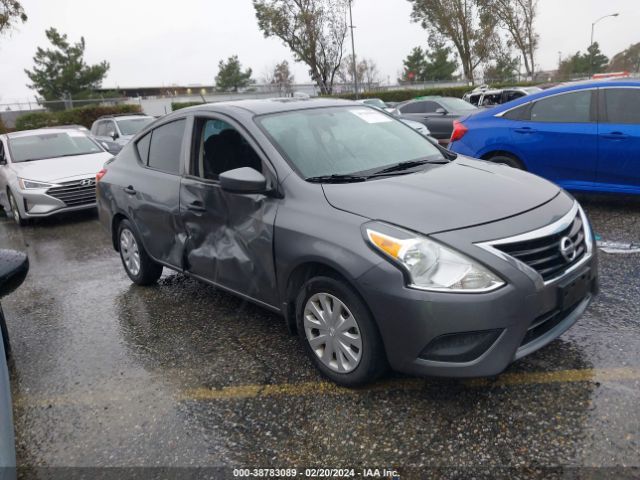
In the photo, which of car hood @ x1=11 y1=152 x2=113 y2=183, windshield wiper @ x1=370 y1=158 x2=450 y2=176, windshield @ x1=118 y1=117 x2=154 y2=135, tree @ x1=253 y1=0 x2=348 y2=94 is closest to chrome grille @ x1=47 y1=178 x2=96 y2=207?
car hood @ x1=11 y1=152 x2=113 y2=183

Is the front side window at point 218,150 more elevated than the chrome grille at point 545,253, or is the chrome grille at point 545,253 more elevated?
the front side window at point 218,150

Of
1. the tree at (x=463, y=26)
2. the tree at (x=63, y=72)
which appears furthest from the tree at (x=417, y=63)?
the tree at (x=63, y=72)

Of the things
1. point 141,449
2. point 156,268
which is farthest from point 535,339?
point 156,268

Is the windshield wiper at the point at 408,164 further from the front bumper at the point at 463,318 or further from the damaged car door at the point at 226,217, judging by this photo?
the front bumper at the point at 463,318

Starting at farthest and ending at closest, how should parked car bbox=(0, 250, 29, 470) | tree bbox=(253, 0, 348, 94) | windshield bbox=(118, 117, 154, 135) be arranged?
tree bbox=(253, 0, 348, 94) < windshield bbox=(118, 117, 154, 135) < parked car bbox=(0, 250, 29, 470)

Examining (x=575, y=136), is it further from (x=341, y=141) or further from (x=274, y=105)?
(x=274, y=105)

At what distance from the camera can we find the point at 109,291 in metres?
5.24

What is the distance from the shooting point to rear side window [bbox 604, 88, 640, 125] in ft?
19.4

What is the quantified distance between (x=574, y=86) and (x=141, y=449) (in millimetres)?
6129

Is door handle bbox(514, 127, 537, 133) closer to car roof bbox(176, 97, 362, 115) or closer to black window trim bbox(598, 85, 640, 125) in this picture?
black window trim bbox(598, 85, 640, 125)

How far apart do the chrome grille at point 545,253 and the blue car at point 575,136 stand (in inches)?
143

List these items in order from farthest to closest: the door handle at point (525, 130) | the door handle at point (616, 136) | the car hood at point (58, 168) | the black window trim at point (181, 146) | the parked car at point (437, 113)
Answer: the parked car at point (437, 113) → the car hood at point (58, 168) → the door handle at point (525, 130) → the door handle at point (616, 136) → the black window trim at point (181, 146)

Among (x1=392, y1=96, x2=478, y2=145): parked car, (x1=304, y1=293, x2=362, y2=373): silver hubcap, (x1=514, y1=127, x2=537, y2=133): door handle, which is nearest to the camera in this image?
(x1=304, y1=293, x2=362, y2=373): silver hubcap

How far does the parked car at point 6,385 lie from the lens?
2174 millimetres
